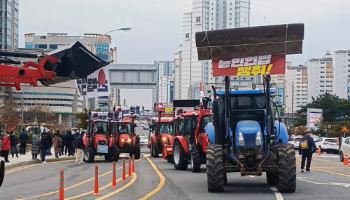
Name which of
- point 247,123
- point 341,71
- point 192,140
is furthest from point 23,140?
point 341,71

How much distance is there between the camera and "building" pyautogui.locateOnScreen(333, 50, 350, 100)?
178500 millimetres

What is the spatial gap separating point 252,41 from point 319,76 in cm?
17535

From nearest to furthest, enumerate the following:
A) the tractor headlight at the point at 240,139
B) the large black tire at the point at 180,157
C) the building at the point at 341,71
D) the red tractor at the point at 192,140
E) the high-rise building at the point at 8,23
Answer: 1. the tractor headlight at the point at 240,139
2. the red tractor at the point at 192,140
3. the large black tire at the point at 180,157
4. the high-rise building at the point at 8,23
5. the building at the point at 341,71

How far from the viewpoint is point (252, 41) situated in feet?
55.7

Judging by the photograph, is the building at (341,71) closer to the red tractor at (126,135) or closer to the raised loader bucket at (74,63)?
the red tractor at (126,135)

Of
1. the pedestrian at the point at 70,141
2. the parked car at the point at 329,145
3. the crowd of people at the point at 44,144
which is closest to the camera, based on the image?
the crowd of people at the point at 44,144

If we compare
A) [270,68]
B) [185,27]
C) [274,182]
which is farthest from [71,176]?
[185,27]

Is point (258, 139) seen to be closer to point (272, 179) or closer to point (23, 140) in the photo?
point (272, 179)

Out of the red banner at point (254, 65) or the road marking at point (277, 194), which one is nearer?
the road marking at point (277, 194)

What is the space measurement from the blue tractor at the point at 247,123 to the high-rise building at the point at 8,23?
9694 centimetres

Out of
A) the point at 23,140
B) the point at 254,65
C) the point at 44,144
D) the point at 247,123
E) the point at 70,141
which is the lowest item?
the point at 70,141

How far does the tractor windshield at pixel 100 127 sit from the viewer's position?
122ft

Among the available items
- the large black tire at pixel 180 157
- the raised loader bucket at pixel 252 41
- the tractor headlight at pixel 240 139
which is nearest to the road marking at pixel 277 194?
the tractor headlight at pixel 240 139

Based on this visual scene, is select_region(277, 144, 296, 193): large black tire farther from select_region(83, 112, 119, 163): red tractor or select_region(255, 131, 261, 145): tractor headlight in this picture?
select_region(83, 112, 119, 163): red tractor
